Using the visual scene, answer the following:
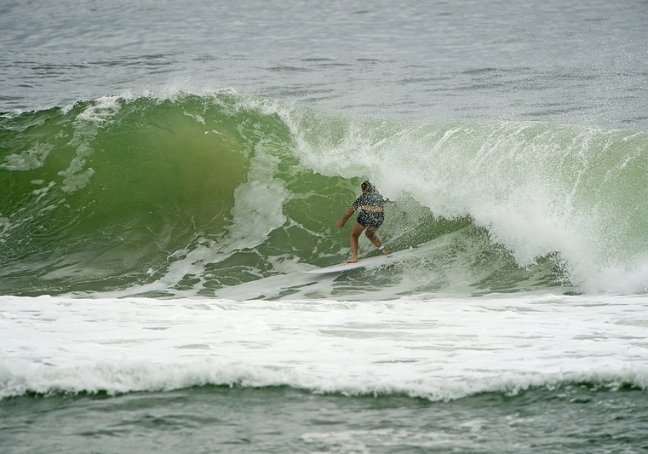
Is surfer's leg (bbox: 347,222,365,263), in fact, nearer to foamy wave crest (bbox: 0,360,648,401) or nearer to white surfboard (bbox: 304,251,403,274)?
white surfboard (bbox: 304,251,403,274)

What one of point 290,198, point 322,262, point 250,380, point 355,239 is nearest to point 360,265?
point 355,239

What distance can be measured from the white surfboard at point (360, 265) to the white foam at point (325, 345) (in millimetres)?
2028

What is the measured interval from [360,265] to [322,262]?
35.3 inches

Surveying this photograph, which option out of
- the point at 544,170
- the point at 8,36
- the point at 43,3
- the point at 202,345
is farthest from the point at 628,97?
the point at 43,3

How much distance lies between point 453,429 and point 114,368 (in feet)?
8.28

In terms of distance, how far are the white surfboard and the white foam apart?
6.65 feet

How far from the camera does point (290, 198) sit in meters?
13.8

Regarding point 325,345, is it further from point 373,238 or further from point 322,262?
point 322,262

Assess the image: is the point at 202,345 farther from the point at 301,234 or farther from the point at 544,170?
the point at 544,170

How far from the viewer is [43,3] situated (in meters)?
45.9

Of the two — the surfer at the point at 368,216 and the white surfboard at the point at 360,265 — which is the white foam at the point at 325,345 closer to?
the white surfboard at the point at 360,265

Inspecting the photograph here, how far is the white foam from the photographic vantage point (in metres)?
6.23

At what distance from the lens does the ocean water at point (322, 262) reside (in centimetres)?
573

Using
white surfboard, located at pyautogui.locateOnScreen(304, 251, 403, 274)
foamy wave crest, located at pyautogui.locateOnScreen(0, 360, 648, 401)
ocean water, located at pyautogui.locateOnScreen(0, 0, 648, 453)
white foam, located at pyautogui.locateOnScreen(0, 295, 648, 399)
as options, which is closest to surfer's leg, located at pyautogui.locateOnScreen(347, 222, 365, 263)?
white surfboard, located at pyautogui.locateOnScreen(304, 251, 403, 274)
